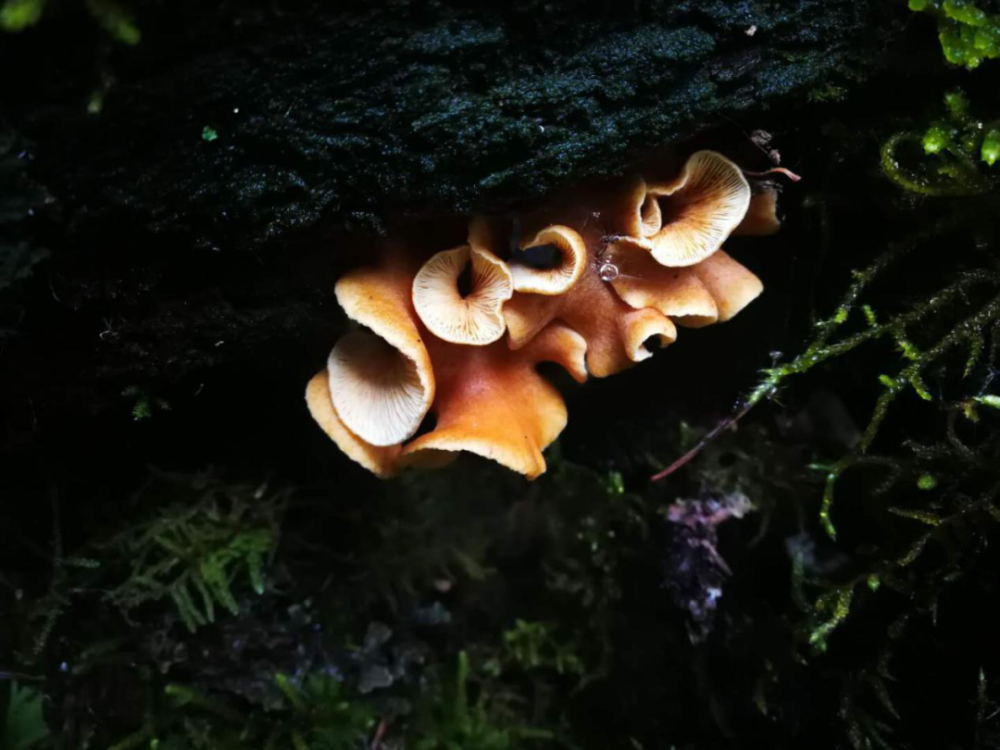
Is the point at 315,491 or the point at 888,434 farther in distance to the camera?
the point at 315,491

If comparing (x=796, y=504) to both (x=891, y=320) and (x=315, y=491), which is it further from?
(x=315, y=491)

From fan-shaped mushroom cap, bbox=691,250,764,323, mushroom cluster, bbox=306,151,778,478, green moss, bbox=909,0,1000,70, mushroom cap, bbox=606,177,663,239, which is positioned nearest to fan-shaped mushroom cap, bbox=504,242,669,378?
mushroom cluster, bbox=306,151,778,478

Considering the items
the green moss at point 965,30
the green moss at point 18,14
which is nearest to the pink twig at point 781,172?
the green moss at point 965,30

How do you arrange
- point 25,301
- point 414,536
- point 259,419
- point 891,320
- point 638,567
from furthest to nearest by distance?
1. point 414,536
2. point 638,567
3. point 259,419
4. point 891,320
5. point 25,301

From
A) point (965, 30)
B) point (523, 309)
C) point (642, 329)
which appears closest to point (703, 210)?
point (642, 329)

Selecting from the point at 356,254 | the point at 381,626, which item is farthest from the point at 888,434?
the point at 381,626

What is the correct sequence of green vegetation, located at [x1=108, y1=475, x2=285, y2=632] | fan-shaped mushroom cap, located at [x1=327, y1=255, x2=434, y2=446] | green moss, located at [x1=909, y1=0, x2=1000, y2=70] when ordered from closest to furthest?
green moss, located at [x1=909, y1=0, x2=1000, y2=70], fan-shaped mushroom cap, located at [x1=327, y1=255, x2=434, y2=446], green vegetation, located at [x1=108, y1=475, x2=285, y2=632]

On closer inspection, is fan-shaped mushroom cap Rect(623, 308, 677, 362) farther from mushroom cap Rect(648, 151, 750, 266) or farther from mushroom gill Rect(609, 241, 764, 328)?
mushroom cap Rect(648, 151, 750, 266)

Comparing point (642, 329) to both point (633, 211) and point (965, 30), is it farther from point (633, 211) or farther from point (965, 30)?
point (965, 30)
